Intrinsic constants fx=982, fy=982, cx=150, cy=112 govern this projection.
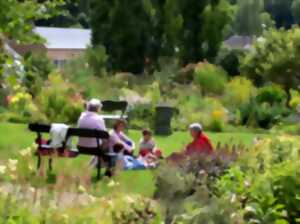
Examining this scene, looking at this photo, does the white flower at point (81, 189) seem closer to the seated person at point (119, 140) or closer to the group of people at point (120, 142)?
the group of people at point (120, 142)

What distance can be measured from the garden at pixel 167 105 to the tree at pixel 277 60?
47 millimetres

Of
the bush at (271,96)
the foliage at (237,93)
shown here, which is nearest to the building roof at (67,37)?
the foliage at (237,93)

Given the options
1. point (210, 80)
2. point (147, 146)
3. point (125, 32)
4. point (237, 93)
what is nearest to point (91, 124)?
point (147, 146)

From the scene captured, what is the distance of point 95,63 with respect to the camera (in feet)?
140

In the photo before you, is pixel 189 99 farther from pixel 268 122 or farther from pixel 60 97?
pixel 60 97

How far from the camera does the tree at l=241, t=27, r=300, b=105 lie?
101 ft

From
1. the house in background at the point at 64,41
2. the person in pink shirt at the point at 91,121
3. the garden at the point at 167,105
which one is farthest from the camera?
the house in background at the point at 64,41

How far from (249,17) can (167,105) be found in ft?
242

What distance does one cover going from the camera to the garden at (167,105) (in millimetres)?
6988

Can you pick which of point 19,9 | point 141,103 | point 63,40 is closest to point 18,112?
point 141,103

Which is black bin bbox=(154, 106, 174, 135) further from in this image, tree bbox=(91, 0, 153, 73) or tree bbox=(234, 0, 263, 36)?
tree bbox=(234, 0, 263, 36)

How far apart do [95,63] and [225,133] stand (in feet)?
61.5

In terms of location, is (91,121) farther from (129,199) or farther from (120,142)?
(129,199)

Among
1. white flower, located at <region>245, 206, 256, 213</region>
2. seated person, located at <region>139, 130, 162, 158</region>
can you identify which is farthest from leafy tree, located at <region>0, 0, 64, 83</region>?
seated person, located at <region>139, 130, 162, 158</region>
